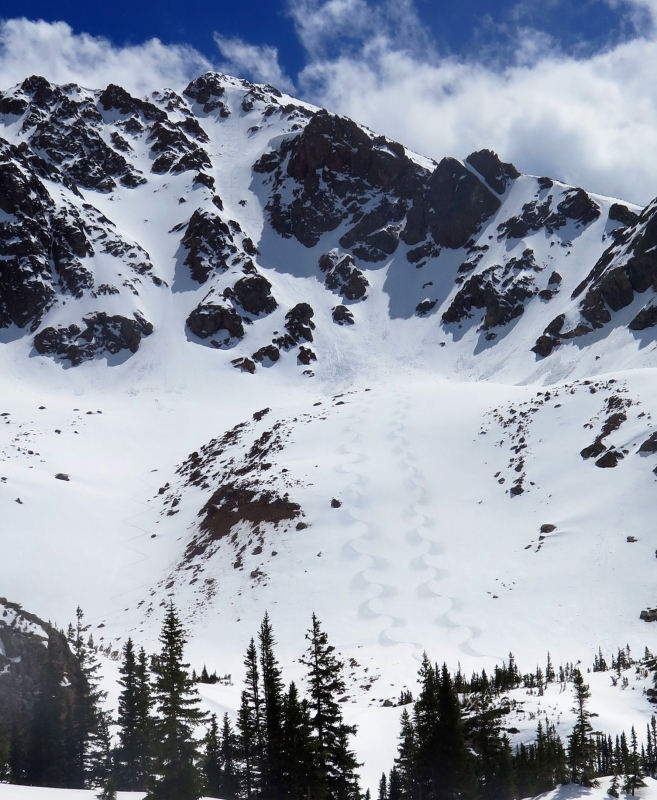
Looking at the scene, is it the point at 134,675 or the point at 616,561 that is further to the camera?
the point at 616,561

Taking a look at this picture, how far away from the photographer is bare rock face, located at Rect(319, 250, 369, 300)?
145125mm

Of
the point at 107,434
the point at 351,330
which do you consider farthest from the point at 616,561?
the point at 351,330

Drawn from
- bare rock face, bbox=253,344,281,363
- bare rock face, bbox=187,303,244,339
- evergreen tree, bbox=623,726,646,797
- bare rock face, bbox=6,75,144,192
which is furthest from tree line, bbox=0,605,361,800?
bare rock face, bbox=6,75,144,192

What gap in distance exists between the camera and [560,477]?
62906 mm

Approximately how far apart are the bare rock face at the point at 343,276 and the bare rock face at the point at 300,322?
43.4ft

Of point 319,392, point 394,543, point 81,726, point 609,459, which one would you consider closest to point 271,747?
point 81,726

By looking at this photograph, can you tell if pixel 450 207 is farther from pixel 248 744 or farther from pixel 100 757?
pixel 100 757

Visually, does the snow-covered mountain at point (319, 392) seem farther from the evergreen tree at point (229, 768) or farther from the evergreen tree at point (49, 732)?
the evergreen tree at point (49, 732)

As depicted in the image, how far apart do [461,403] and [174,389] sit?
50.0 meters

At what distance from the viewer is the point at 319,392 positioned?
114 meters

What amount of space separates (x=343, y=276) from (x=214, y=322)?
1357 inches

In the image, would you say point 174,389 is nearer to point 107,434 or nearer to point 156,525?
point 107,434

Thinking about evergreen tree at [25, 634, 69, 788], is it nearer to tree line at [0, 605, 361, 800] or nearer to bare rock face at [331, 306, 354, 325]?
tree line at [0, 605, 361, 800]

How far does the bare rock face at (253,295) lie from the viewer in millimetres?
134125
